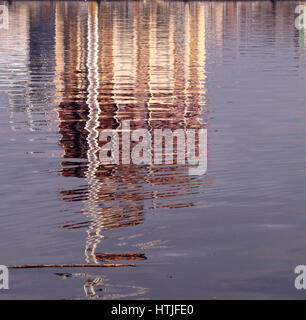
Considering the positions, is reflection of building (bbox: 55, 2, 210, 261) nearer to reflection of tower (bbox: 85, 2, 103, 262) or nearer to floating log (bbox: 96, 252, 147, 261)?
reflection of tower (bbox: 85, 2, 103, 262)

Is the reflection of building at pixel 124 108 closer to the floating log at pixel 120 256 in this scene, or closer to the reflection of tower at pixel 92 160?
the reflection of tower at pixel 92 160

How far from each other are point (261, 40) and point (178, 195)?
1874 inches

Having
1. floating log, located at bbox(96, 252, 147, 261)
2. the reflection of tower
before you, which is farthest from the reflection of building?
floating log, located at bbox(96, 252, 147, 261)

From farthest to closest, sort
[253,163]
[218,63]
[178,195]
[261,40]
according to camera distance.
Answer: [261,40] → [218,63] → [253,163] → [178,195]

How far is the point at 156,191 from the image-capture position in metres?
16.4

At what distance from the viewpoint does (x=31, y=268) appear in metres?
12.0

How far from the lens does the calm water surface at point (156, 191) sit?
1164cm

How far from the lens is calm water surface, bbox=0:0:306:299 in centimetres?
1164

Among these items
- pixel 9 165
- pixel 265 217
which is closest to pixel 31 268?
pixel 265 217

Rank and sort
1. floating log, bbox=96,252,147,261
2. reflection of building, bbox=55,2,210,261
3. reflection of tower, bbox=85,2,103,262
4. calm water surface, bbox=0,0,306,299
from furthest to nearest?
reflection of building, bbox=55,2,210,261
reflection of tower, bbox=85,2,103,262
floating log, bbox=96,252,147,261
calm water surface, bbox=0,0,306,299

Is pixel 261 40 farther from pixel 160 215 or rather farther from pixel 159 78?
pixel 160 215

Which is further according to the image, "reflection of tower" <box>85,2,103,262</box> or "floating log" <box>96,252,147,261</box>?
→ "reflection of tower" <box>85,2,103,262</box>

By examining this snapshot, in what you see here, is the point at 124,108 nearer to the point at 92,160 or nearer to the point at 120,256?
the point at 92,160

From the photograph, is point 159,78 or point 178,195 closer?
point 178,195
